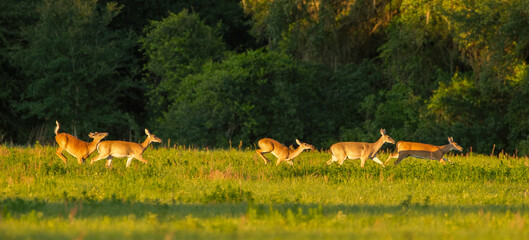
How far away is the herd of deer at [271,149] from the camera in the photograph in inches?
712

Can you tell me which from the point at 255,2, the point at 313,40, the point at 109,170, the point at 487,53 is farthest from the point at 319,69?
the point at 109,170

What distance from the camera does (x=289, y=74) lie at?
38375 mm

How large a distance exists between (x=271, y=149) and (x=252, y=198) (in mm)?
6189

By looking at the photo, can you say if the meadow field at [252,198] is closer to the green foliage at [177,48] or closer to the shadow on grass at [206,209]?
the shadow on grass at [206,209]

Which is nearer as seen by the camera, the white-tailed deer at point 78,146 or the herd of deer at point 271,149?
the herd of deer at point 271,149

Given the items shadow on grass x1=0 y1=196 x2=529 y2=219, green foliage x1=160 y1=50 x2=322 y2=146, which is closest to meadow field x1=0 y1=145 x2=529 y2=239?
shadow on grass x1=0 y1=196 x2=529 y2=219

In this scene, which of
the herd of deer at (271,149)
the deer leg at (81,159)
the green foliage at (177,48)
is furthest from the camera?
the green foliage at (177,48)

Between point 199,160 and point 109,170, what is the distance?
3202mm

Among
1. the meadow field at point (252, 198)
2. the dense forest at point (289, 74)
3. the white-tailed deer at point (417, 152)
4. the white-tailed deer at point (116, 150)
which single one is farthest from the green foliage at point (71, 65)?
the white-tailed deer at point (116, 150)

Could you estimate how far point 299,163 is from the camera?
1956cm

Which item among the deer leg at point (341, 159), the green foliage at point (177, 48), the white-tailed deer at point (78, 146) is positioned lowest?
the deer leg at point (341, 159)

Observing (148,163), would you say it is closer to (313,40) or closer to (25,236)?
(25,236)

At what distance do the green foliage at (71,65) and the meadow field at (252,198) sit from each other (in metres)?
20.4

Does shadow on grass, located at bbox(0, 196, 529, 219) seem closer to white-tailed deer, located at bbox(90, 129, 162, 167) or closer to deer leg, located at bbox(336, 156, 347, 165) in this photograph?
white-tailed deer, located at bbox(90, 129, 162, 167)
